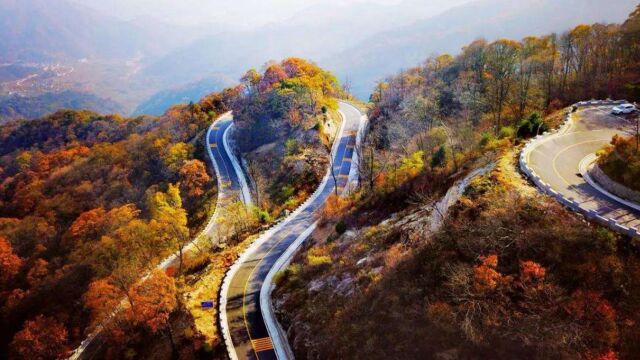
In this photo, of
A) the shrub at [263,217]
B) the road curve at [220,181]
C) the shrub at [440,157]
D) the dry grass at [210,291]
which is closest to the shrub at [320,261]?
the dry grass at [210,291]

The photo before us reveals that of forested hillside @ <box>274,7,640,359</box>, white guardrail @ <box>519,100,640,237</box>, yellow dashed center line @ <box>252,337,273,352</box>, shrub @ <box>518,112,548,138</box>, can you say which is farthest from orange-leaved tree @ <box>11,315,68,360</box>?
shrub @ <box>518,112,548,138</box>

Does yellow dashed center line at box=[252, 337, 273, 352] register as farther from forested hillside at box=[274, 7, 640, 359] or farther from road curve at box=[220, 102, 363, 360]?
forested hillside at box=[274, 7, 640, 359]

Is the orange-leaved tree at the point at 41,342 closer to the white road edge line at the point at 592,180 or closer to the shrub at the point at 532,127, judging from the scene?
the white road edge line at the point at 592,180

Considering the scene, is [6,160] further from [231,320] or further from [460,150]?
[460,150]

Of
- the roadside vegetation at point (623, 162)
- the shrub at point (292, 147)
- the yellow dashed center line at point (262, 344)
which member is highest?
the roadside vegetation at point (623, 162)

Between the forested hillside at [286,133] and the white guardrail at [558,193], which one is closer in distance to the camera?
the white guardrail at [558,193]

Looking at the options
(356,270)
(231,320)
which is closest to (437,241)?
(356,270)
